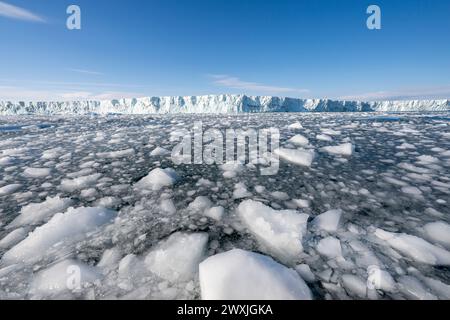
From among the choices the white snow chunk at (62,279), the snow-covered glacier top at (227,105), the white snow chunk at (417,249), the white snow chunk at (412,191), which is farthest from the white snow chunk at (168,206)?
the snow-covered glacier top at (227,105)

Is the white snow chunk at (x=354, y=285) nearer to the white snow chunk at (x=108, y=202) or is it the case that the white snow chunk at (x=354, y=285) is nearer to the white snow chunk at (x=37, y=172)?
the white snow chunk at (x=108, y=202)

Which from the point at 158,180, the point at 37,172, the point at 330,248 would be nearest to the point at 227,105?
the point at 37,172

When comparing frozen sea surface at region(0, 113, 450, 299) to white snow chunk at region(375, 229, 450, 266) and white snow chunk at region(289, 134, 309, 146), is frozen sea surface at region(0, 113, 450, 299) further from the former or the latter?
white snow chunk at region(289, 134, 309, 146)

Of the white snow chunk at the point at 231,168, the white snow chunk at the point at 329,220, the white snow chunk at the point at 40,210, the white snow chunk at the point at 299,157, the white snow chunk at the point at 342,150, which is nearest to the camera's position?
the white snow chunk at the point at 329,220

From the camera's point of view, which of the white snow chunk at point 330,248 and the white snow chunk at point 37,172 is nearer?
the white snow chunk at point 330,248

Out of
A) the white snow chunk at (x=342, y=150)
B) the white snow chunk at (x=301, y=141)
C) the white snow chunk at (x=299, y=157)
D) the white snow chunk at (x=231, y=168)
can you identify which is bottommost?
the white snow chunk at (x=231, y=168)

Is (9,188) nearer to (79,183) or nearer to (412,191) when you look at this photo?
A: (79,183)

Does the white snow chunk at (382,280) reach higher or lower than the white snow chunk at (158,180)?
lower
